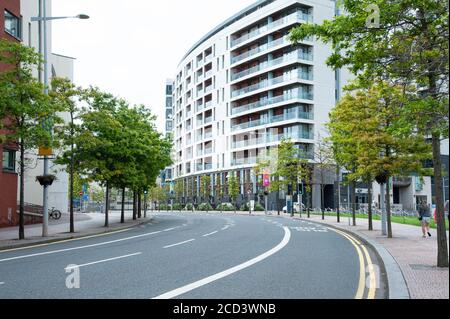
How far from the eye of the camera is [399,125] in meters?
11.5

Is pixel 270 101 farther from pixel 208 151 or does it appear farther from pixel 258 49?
pixel 208 151

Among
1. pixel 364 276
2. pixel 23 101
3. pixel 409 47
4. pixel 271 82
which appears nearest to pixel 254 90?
pixel 271 82

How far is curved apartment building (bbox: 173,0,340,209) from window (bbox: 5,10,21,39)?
30.4 metres

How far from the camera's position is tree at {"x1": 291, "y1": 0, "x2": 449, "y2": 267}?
10891 mm

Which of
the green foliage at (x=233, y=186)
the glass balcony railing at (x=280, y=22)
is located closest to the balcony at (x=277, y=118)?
the green foliage at (x=233, y=186)

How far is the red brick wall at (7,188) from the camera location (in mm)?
27734

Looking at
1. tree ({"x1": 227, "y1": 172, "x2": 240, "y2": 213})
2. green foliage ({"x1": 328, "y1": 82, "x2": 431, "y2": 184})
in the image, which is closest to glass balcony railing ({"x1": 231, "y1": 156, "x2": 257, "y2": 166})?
tree ({"x1": 227, "y1": 172, "x2": 240, "y2": 213})

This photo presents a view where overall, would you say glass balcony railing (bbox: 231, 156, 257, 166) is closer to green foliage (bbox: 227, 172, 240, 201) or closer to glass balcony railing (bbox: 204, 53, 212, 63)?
green foliage (bbox: 227, 172, 240, 201)

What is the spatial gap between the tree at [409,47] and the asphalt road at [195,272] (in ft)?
10.1

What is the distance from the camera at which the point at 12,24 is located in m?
29.8
